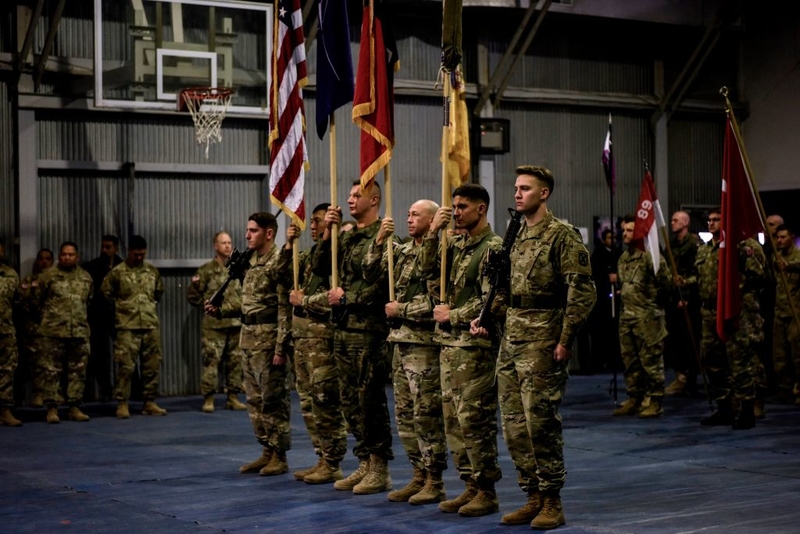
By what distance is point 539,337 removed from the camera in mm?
6621

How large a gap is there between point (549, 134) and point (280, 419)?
10127 mm

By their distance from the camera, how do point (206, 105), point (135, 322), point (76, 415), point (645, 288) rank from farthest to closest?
1. point (206, 105)
2. point (135, 322)
3. point (76, 415)
4. point (645, 288)

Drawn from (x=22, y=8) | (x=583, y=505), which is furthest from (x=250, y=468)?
(x=22, y=8)

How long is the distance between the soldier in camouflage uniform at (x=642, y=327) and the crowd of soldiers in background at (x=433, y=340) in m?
0.01

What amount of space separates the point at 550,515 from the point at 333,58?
3744mm

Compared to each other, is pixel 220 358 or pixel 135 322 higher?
pixel 135 322

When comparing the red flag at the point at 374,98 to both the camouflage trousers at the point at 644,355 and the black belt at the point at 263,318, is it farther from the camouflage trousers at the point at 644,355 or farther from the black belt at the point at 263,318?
the camouflage trousers at the point at 644,355

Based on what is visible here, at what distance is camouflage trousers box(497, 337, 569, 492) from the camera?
6.55 meters

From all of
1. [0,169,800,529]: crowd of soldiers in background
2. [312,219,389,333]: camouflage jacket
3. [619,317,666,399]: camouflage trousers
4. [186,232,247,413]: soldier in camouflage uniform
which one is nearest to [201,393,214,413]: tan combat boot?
[186,232,247,413]: soldier in camouflage uniform

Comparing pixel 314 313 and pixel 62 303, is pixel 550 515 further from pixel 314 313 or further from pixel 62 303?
pixel 62 303

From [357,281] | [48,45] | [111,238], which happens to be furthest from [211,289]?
[357,281]

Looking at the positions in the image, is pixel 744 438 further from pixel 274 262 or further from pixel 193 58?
pixel 193 58

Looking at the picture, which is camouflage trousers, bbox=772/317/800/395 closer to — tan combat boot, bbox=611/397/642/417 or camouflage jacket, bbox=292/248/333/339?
tan combat boot, bbox=611/397/642/417

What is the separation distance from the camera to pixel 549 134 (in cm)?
1786
